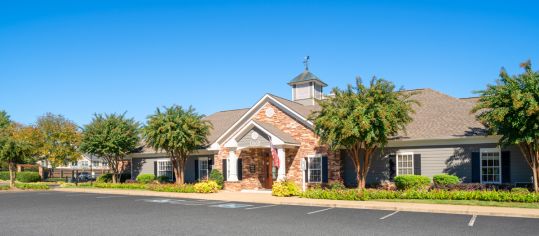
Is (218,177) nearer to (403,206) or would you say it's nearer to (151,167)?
(151,167)

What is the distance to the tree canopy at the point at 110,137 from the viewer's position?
110ft

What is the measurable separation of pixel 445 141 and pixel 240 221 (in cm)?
1359

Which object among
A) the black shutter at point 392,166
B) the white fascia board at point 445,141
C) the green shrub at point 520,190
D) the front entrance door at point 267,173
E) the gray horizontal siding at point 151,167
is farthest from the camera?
the gray horizontal siding at point 151,167

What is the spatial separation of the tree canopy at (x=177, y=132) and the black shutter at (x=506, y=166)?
17.5 meters

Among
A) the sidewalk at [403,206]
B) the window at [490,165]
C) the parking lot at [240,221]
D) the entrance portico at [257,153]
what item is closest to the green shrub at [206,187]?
the entrance portico at [257,153]

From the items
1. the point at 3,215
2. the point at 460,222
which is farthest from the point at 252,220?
the point at 3,215

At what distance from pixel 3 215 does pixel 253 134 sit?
46.7 ft

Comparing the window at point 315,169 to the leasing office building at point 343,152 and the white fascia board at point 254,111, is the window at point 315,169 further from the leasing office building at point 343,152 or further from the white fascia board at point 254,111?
the white fascia board at point 254,111

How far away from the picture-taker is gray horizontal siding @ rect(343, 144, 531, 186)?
2225cm

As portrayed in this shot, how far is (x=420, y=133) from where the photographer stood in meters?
25.0

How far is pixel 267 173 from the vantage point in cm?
2959

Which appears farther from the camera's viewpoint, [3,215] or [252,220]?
[3,215]

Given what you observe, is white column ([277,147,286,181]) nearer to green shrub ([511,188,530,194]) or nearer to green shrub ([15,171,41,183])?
green shrub ([511,188,530,194])

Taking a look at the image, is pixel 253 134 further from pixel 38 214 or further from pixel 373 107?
pixel 38 214
